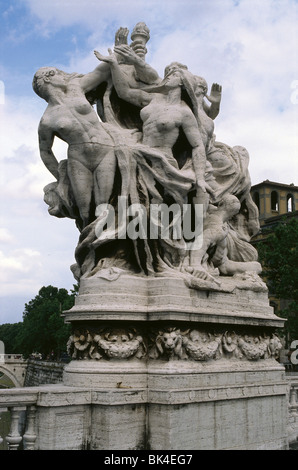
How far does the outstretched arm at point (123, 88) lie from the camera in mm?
8398

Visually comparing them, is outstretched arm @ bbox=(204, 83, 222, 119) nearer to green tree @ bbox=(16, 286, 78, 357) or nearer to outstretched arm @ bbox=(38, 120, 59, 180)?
outstretched arm @ bbox=(38, 120, 59, 180)

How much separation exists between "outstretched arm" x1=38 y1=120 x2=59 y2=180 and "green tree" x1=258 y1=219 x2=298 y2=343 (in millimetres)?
19335

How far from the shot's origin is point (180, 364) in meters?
7.08

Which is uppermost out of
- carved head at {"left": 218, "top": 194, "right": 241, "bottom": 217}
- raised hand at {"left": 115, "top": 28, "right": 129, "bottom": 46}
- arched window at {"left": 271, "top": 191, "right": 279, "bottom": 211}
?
arched window at {"left": 271, "top": 191, "right": 279, "bottom": 211}

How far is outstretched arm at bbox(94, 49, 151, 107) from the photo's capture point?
840cm

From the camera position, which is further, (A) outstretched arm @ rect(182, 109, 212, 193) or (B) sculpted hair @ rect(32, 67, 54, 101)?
(A) outstretched arm @ rect(182, 109, 212, 193)

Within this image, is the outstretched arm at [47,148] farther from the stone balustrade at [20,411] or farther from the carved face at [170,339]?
the stone balustrade at [20,411]

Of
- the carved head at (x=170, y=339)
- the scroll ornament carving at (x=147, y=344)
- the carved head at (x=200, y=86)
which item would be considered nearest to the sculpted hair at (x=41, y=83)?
the carved head at (x=200, y=86)

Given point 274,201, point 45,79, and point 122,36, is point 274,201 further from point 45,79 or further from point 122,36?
point 45,79

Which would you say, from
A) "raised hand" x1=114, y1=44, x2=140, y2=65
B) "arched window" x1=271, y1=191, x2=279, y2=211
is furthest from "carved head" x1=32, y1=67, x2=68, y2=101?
"arched window" x1=271, y1=191, x2=279, y2=211

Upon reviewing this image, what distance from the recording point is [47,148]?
8336mm

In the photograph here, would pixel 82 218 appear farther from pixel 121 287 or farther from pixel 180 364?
pixel 180 364

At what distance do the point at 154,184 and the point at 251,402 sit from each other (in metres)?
3.45
